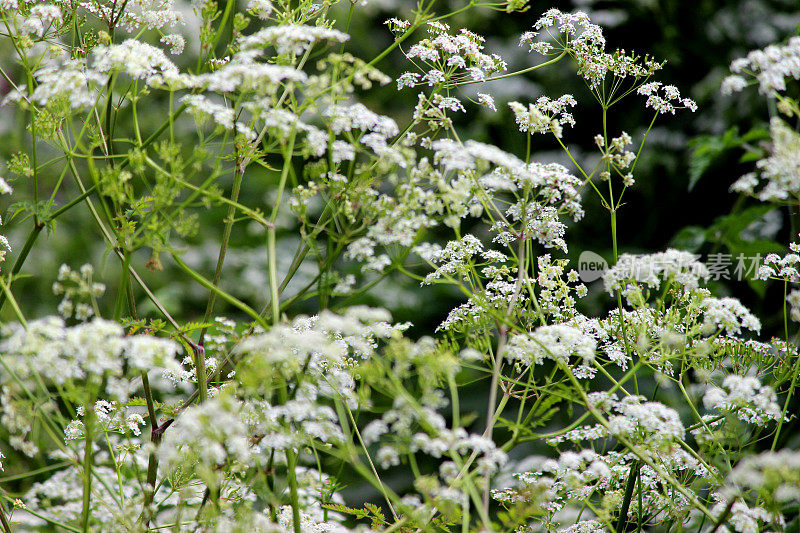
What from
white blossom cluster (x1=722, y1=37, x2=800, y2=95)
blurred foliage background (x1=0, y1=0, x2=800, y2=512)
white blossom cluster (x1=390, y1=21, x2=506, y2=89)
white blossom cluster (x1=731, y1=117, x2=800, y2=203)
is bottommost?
blurred foliage background (x1=0, y1=0, x2=800, y2=512)

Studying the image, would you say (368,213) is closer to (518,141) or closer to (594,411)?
(594,411)

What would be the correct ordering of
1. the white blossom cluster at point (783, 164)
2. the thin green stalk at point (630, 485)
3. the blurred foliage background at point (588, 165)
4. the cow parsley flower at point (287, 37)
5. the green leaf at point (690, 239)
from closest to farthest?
the white blossom cluster at point (783, 164)
the cow parsley flower at point (287, 37)
the thin green stalk at point (630, 485)
the green leaf at point (690, 239)
the blurred foliage background at point (588, 165)

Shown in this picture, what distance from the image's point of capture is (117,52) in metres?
0.97

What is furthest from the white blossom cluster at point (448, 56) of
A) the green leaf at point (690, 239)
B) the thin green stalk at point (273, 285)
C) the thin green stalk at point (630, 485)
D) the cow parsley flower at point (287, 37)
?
the green leaf at point (690, 239)

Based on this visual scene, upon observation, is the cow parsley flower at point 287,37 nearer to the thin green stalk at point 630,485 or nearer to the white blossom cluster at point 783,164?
the white blossom cluster at point 783,164

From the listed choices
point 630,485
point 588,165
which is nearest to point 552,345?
point 630,485

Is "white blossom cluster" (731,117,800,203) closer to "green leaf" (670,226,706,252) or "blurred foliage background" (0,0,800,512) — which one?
"green leaf" (670,226,706,252)

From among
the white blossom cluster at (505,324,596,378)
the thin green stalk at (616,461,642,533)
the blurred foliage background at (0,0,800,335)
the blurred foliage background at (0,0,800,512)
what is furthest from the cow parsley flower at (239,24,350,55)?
the blurred foliage background at (0,0,800,335)

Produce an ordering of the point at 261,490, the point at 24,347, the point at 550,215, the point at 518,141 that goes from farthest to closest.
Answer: the point at 518,141 → the point at 550,215 → the point at 261,490 → the point at 24,347

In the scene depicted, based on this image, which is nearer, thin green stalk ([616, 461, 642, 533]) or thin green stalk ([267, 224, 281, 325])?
thin green stalk ([267, 224, 281, 325])

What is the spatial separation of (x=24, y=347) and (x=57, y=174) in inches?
149

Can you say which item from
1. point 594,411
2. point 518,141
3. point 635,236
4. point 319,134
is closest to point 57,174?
point 518,141

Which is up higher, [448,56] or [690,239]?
[448,56]

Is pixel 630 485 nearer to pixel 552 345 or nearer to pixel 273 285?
pixel 552 345
